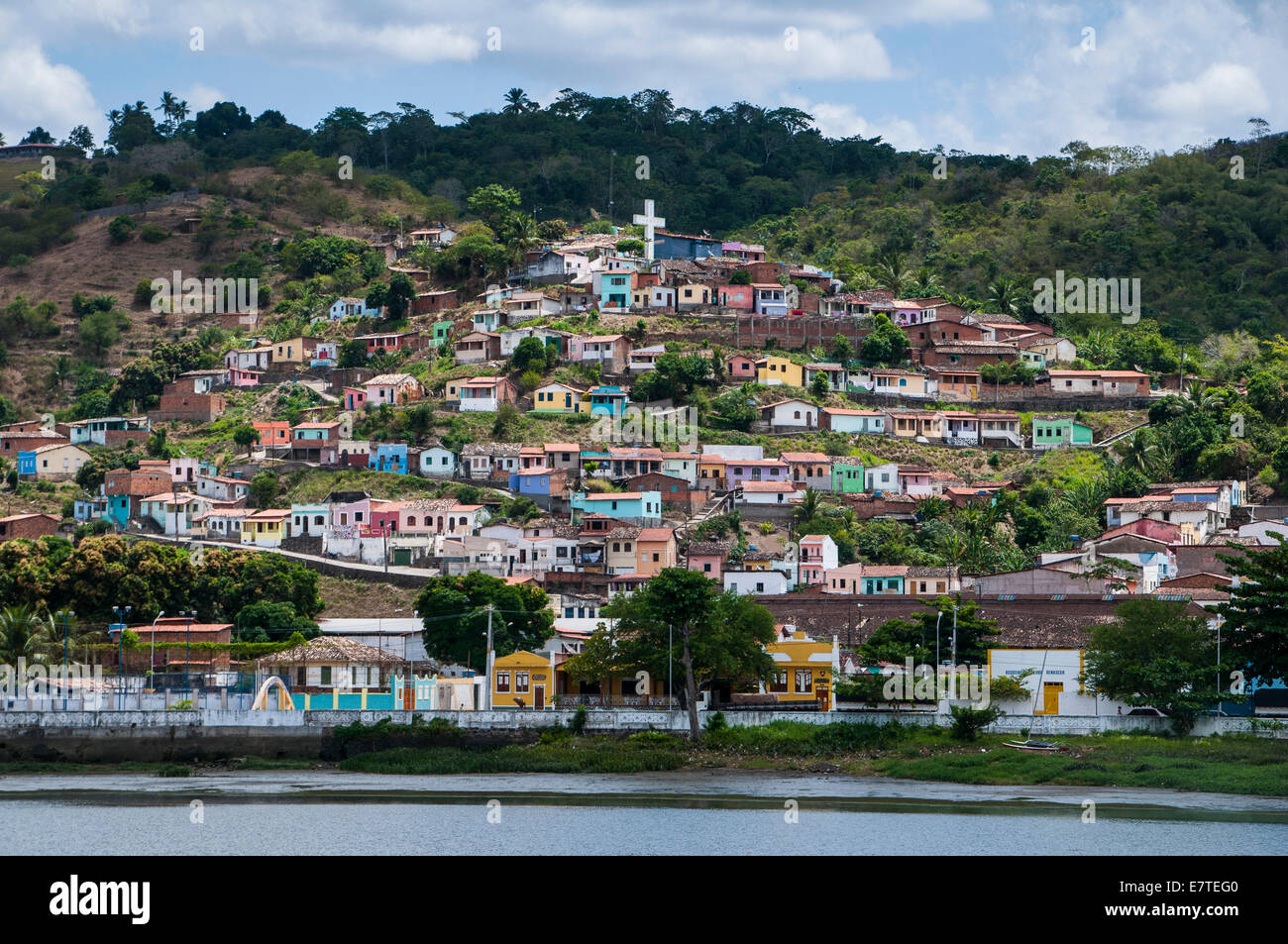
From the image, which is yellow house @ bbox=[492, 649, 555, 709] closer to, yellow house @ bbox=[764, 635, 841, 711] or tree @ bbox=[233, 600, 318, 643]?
yellow house @ bbox=[764, 635, 841, 711]

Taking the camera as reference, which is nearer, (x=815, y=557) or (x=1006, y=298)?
(x=815, y=557)

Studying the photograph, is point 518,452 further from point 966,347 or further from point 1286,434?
point 1286,434

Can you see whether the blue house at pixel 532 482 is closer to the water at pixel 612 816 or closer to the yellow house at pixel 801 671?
the yellow house at pixel 801 671

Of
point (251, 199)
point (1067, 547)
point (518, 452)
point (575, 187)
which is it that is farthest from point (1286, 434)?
point (251, 199)

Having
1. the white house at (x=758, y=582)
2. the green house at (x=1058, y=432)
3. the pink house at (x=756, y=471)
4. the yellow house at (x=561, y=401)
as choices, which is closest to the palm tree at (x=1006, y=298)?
the green house at (x=1058, y=432)

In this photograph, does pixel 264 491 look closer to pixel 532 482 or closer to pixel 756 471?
pixel 532 482

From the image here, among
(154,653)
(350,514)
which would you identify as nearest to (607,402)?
(350,514)
